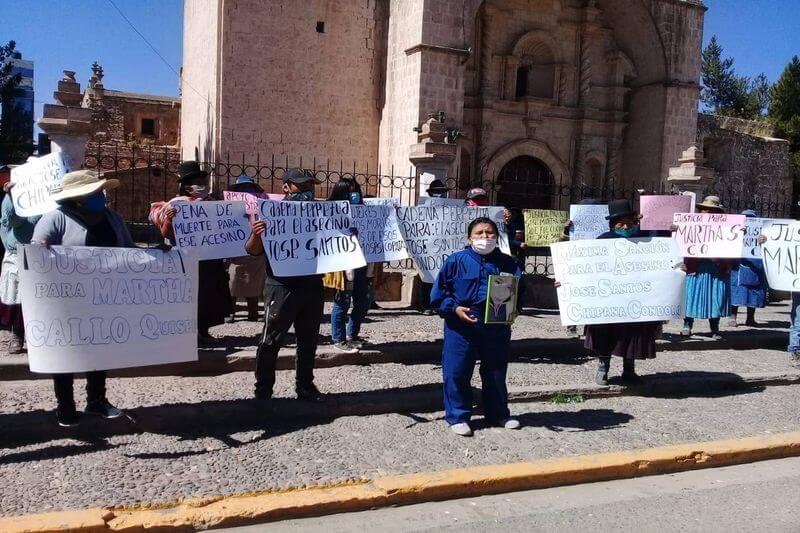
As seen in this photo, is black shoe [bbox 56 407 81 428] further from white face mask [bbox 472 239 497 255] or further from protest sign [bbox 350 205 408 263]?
protest sign [bbox 350 205 408 263]

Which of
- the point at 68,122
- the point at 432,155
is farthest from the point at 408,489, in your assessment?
the point at 432,155

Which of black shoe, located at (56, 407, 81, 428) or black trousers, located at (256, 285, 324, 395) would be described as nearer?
black shoe, located at (56, 407, 81, 428)

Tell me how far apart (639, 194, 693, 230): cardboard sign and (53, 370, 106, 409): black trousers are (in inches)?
295

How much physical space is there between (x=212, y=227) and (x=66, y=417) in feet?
8.14

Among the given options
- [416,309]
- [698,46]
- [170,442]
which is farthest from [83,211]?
[698,46]

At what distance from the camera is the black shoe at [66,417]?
16.4ft

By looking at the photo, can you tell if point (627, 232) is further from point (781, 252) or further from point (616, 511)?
point (616, 511)

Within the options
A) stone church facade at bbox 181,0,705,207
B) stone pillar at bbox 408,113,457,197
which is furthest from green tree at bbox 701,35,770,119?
stone pillar at bbox 408,113,457,197

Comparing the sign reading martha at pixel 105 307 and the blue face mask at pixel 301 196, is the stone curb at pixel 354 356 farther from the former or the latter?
the blue face mask at pixel 301 196

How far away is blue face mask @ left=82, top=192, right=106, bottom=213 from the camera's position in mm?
5000

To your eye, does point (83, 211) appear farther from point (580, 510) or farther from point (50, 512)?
point (580, 510)

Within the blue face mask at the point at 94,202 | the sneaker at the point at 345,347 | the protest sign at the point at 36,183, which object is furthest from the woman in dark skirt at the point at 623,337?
the protest sign at the point at 36,183

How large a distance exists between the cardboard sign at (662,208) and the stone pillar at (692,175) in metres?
5.29

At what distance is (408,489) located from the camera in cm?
446
